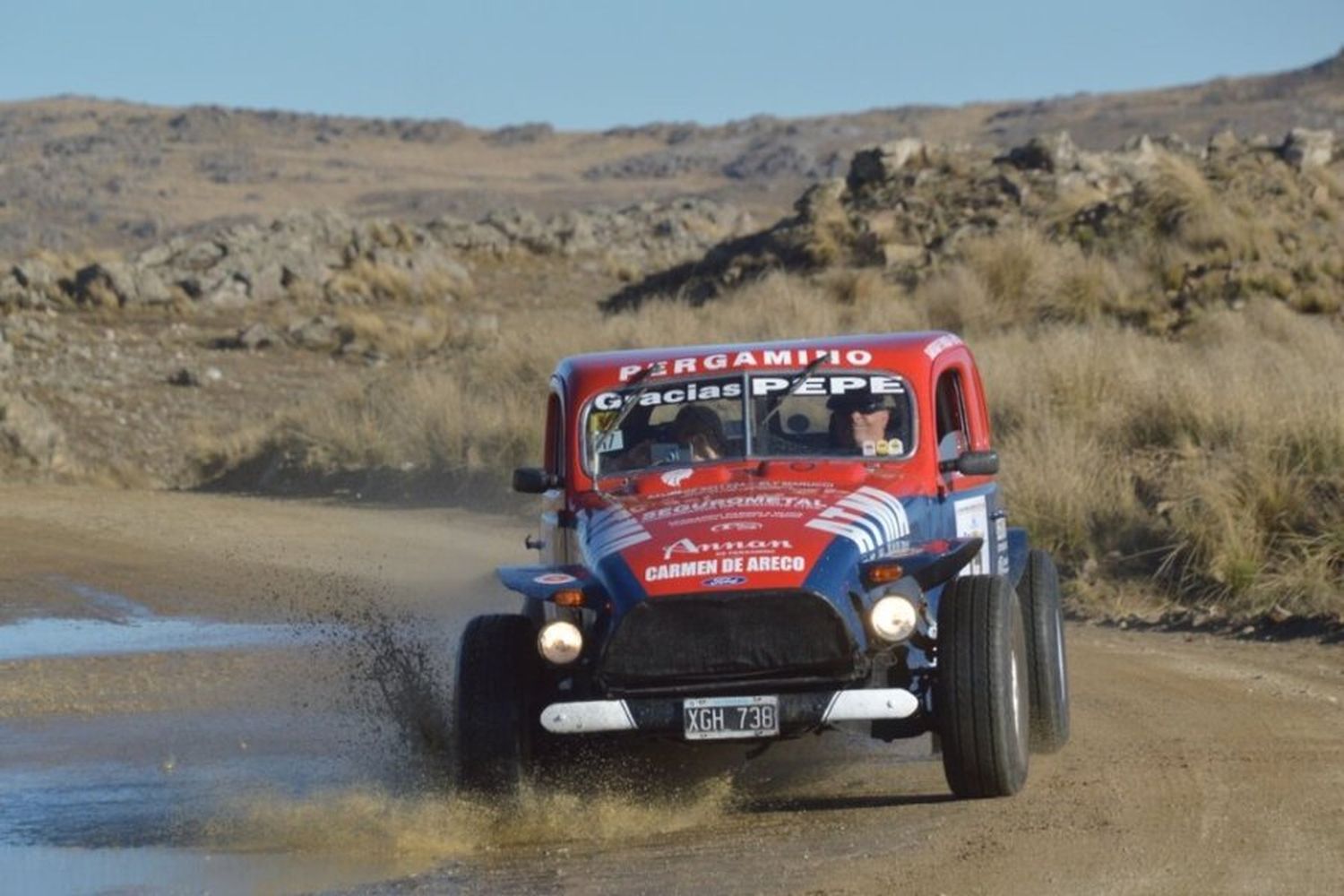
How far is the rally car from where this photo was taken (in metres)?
7.59

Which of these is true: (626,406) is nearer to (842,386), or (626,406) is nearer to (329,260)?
(842,386)

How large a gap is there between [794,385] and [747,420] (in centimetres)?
23

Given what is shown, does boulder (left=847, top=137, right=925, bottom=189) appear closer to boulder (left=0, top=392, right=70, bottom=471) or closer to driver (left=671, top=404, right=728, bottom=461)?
boulder (left=0, top=392, right=70, bottom=471)

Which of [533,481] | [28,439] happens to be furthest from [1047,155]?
[533,481]

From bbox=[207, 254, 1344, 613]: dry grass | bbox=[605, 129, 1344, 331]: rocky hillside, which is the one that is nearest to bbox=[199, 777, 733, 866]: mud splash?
bbox=[207, 254, 1344, 613]: dry grass

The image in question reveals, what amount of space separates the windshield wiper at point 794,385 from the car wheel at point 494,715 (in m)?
1.64

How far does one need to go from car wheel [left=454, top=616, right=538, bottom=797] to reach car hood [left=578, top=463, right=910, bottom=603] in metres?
0.43

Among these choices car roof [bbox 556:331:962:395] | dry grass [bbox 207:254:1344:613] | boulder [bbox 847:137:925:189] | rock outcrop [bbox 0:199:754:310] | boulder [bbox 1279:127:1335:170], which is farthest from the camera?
rock outcrop [bbox 0:199:754:310]

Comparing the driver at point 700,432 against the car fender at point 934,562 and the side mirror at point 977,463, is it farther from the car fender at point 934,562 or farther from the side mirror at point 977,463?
the car fender at point 934,562

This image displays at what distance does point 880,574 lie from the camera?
7.75 metres

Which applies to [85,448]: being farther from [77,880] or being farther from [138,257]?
[77,880]

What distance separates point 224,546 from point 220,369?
1290cm

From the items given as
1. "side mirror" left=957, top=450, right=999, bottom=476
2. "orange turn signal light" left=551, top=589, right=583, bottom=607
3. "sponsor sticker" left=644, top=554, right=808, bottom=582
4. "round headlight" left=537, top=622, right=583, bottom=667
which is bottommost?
"round headlight" left=537, top=622, right=583, bottom=667

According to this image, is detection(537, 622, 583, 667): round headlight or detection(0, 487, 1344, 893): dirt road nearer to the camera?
detection(0, 487, 1344, 893): dirt road
